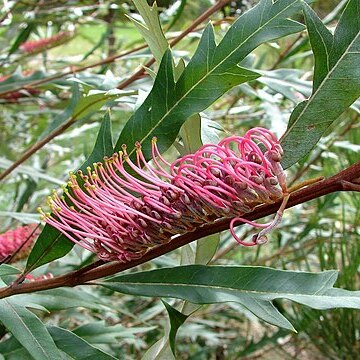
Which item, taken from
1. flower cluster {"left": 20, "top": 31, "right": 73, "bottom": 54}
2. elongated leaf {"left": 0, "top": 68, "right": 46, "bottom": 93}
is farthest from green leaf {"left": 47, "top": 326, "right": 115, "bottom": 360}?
flower cluster {"left": 20, "top": 31, "right": 73, "bottom": 54}

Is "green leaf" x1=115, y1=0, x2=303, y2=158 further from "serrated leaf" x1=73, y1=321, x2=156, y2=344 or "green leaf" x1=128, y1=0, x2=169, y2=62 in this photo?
"serrated leaf" x1=73, y1=321, x2=156, y2=344

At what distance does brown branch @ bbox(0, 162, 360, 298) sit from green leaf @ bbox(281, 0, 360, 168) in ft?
0.16

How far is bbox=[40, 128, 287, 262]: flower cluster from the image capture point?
0.47 meters

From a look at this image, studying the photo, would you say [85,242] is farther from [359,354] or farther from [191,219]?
[359,354]

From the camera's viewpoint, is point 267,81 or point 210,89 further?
point 267,81

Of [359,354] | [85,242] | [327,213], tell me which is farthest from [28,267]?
[327,213]

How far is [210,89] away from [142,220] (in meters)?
0.13

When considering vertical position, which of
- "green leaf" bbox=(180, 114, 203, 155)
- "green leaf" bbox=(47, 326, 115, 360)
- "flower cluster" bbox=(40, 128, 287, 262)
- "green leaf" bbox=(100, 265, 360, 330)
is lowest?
"green leaf" bbox=(47, 326, 115, 360)

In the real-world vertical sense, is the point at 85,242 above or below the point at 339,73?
below

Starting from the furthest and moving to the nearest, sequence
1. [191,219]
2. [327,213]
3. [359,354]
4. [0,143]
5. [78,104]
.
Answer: [327,213] < [0,143] < [359,354] < [78,104] < [191,219]

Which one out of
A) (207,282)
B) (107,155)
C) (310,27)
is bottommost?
(207,282)

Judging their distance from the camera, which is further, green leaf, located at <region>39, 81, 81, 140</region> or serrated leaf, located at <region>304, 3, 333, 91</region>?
green leaf, located at <region>39, 81, 81, 140</region>

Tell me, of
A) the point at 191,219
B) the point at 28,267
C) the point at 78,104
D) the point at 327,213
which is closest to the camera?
the point at 191,219

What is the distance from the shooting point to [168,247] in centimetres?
51
